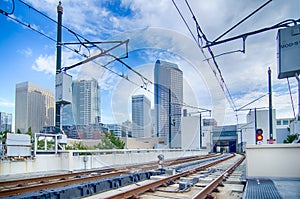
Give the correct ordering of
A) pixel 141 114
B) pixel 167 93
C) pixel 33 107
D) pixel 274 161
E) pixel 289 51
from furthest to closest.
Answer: pixel 167 93 < pixel 141 114 < pixel 33 107 < pixel 274 161 < pixel 289 51

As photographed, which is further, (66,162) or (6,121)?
(6,121)

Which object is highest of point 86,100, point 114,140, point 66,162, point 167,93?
point 167,93

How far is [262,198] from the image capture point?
599 cm

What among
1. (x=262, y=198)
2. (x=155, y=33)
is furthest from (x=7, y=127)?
(x=262, y=198)

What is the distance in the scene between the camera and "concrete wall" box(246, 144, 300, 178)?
867cm

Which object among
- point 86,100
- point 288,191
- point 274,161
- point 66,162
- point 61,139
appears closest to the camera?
point 288,191

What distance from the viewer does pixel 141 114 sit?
82.8 feet

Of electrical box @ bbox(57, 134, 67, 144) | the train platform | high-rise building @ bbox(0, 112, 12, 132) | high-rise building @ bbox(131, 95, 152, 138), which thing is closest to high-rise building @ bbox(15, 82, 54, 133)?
high-rise building @ bbox(0, 112, 12, 132)

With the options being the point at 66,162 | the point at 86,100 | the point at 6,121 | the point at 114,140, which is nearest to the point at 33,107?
the point at 86,100

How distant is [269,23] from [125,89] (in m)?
12.6

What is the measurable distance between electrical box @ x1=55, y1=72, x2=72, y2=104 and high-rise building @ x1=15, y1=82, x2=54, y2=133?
134 inches

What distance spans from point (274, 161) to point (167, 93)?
1887cm

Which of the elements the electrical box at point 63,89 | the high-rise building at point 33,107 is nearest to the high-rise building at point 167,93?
the high-rise building at point 33,107

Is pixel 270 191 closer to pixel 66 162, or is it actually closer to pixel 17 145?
pixel 66 162
